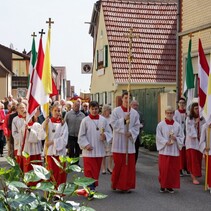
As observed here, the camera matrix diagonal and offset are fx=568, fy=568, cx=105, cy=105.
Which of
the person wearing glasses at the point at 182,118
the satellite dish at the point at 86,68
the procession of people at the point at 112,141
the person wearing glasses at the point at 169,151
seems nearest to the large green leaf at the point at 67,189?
the procession of people at the point at 112,141

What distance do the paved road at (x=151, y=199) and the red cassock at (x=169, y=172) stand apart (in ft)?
0.66

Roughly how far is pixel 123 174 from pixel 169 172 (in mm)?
875

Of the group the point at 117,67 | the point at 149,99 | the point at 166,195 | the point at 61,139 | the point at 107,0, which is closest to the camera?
the point at 61,139

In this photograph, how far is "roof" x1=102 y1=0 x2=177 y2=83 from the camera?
96.4 ft

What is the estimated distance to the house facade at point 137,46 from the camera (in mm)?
29172

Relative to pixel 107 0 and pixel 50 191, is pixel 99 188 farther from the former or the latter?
pixel 107 0

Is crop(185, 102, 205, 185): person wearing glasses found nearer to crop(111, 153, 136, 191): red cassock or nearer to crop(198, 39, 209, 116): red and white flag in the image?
crop(198, 39, 209, 116): red and white flag

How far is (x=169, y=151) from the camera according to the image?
427 inches

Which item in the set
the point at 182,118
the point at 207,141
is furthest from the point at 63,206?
the point at 182,118

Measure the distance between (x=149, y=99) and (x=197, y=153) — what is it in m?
11.2

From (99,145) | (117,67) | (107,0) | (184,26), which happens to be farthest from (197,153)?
(107,0)

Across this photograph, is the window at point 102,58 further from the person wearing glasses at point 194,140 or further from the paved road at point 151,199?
the person wearing glasses at point 194,140

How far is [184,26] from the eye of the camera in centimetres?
2000

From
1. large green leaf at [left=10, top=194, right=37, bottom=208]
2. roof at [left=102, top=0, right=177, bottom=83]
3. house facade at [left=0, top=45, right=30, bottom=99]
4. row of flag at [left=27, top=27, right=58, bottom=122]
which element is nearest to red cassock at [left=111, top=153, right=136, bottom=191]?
row of flag at [left=27, top=27, right=58, bottom=122]
